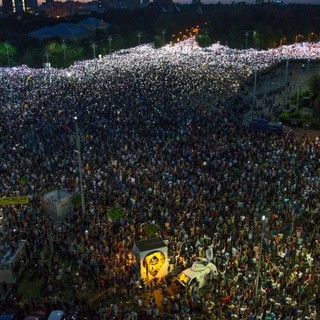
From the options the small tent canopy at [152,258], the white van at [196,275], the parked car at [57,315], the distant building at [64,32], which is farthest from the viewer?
the distant building at [64,32]

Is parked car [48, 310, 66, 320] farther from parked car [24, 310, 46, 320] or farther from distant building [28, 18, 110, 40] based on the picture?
Answer: distant building [28, 18, 110, 40]

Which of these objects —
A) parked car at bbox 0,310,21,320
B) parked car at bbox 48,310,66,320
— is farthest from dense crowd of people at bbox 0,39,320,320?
parked car at bbox 0,310,21,320

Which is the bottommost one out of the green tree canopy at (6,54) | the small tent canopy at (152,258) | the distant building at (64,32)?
the small tent canopy at (152,258)

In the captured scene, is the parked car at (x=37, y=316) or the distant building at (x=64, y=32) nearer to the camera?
the parked car at (x=37, y=316)

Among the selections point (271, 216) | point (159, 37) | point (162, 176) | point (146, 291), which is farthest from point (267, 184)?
point (159, 37)

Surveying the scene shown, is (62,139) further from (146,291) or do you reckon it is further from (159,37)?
(159,37)

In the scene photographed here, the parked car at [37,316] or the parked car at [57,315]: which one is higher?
the parked car at [57,315]

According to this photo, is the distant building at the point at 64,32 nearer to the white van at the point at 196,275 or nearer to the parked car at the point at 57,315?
the white van at the point at 196,275

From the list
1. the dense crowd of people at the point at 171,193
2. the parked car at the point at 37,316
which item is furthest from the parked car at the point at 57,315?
the dense crowd of people at the point at 171,193
